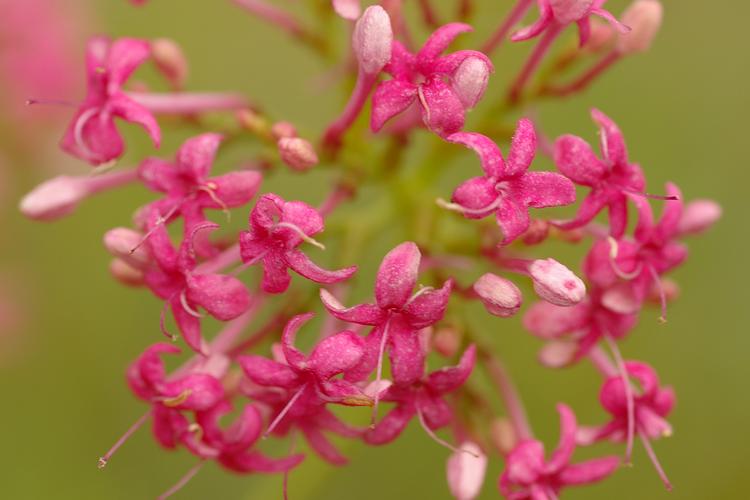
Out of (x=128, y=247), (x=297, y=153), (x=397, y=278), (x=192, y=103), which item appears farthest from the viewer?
(x=192, y=103)

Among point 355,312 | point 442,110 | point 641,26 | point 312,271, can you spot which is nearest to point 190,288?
point 312,271

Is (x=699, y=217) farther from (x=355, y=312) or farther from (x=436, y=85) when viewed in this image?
(x=355, y=312)

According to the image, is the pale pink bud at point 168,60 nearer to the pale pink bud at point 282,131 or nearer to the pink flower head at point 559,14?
the pale pink bud at point 282,131

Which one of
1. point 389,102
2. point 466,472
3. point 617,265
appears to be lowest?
point 466,472

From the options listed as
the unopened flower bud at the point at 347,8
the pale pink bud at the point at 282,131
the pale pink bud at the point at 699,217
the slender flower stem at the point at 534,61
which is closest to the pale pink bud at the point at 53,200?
the pale pink bud at the point at 282,131

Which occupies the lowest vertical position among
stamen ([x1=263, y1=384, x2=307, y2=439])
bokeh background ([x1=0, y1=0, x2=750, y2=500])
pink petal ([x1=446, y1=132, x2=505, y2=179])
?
bokeh background ([x1=0, y1=0, x2=750, y2=500])

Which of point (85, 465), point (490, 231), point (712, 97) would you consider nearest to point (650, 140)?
point (712, 97)

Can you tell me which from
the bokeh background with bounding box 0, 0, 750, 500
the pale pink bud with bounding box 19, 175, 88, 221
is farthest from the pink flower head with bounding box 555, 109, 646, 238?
the bokeh background with bounding box 0, 0, 750, 500

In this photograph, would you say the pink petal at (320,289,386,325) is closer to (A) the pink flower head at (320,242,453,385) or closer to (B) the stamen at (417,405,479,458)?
(A) the pink flower head at (320,242,453,385)
